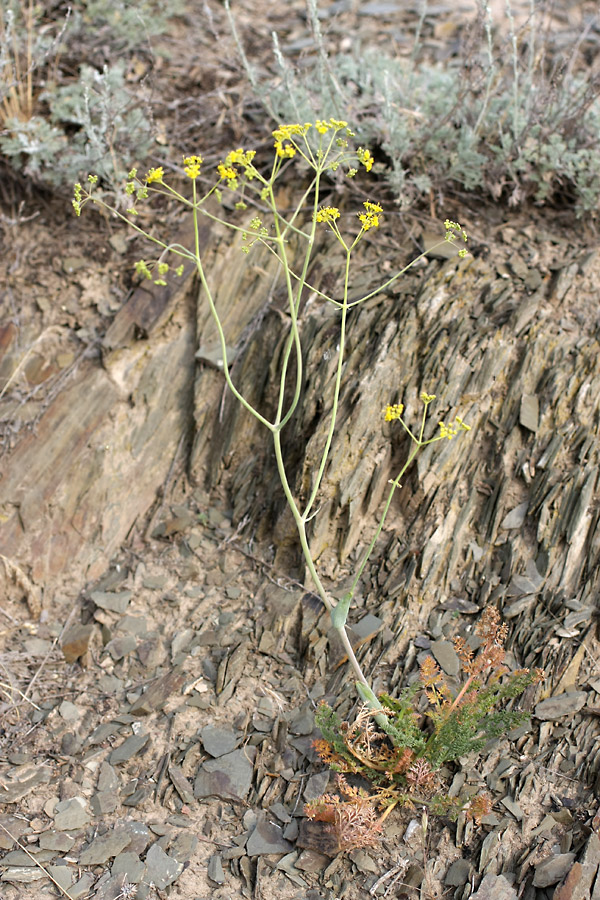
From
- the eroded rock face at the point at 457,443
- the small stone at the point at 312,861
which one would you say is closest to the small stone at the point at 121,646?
the eroded rock face at the point at 457,443

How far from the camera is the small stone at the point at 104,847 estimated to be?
2.96 meters

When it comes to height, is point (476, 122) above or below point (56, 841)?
above

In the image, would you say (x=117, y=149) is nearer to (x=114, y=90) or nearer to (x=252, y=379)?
(x=114, y=90)

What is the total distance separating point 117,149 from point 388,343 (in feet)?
7.52

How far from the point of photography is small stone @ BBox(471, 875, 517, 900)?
271 centimetres

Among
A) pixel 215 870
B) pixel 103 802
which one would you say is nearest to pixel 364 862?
pixel 215 870

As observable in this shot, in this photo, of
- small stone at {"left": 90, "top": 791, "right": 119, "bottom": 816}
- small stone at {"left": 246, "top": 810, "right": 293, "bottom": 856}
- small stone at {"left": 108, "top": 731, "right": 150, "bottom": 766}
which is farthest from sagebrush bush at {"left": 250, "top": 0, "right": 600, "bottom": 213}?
Answer: small stone at {"left": 90, "top": 791, "right": 119, "bottom": 816}

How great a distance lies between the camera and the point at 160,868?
2930 mm

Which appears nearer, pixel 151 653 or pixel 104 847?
pixel 104 847

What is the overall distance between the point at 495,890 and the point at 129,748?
1.67 m

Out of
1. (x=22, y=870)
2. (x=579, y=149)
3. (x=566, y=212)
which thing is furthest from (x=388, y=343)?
(x=22, y=870)

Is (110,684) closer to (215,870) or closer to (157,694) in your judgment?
(157,694)

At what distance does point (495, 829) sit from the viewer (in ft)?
9.52

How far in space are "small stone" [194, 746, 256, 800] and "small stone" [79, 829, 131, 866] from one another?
340mm
